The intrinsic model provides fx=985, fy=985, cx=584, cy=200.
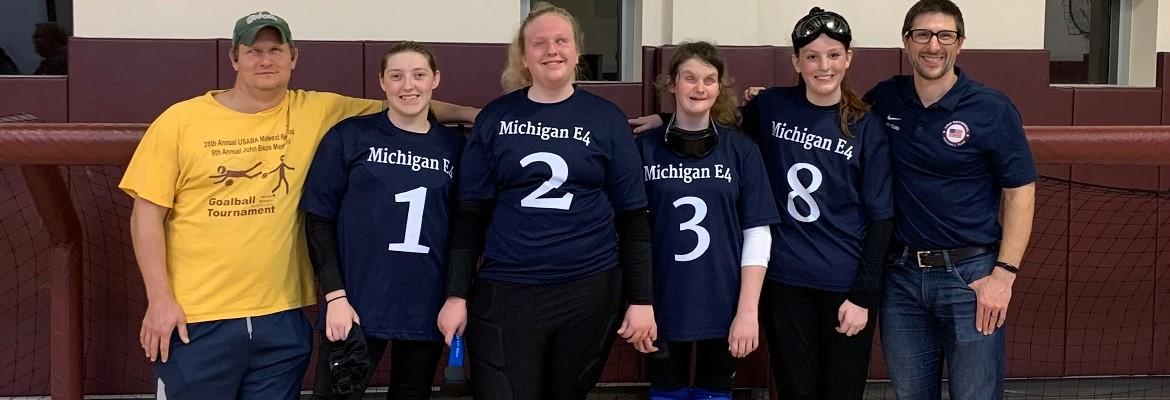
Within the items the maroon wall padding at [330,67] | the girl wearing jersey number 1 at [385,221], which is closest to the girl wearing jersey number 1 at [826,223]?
the girl wearing jersey number 1 at [385,221]

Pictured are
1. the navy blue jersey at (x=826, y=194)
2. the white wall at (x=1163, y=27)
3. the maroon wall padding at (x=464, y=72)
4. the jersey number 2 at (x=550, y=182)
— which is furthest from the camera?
the white wall at (x=1163, y=27)

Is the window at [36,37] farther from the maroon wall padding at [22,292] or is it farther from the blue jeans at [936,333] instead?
the blue jeans at [936,333]

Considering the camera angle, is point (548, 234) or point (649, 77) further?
point (649, 77)

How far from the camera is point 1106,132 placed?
343 cm

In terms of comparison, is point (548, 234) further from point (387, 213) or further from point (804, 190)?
point (804, 190)

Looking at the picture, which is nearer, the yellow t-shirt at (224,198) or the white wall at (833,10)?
the yellow t-shirt at (224,198)

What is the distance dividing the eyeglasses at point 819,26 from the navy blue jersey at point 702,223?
0.36 meters

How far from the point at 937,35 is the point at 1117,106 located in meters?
2.45

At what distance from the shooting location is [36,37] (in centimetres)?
474

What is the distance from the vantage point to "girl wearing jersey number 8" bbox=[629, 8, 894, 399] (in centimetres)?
303

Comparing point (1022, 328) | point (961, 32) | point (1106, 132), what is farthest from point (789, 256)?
point (1022, 328)

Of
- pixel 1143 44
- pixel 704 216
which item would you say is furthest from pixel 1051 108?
pixel 704 216

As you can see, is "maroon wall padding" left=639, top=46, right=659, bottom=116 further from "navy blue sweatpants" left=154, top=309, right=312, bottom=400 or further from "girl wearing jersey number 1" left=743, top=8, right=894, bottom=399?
"navy blue sweatpants" left=154, top=309, right=312, bottom=400

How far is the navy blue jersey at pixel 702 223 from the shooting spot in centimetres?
300
